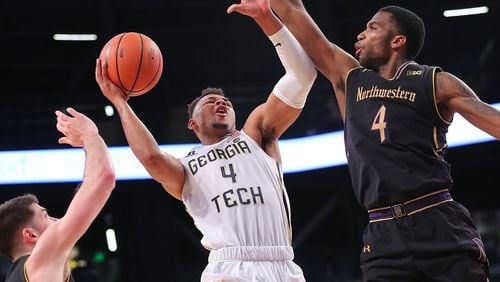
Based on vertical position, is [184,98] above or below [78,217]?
above

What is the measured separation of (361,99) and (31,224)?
184 centimetres

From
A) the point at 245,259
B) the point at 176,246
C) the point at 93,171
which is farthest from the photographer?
the point at 176,246

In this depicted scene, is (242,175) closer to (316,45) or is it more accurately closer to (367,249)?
(316,45)

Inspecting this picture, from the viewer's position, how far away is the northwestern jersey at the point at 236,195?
14.7 ft

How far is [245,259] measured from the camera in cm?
440

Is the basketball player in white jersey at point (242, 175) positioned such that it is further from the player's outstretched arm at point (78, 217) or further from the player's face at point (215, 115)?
the player's outstretched arm at point (78, 217)

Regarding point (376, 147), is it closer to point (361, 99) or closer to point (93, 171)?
point (361, 99)

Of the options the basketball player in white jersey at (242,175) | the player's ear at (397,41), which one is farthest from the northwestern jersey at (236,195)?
the player's ear at (397,41)

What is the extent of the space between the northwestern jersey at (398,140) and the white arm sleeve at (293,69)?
2.13 ft

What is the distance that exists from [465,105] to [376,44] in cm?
66

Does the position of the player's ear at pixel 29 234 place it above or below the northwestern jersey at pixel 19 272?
above

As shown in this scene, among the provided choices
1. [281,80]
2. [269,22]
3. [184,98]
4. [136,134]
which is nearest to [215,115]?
[281,80]

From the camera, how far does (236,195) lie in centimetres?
456

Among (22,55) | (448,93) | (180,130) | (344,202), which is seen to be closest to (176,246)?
(180,130)
